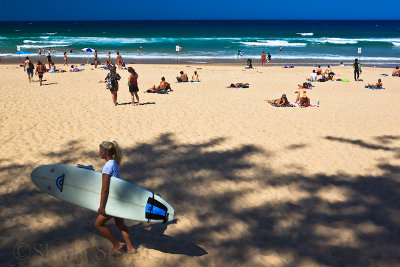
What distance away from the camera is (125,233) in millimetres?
4371

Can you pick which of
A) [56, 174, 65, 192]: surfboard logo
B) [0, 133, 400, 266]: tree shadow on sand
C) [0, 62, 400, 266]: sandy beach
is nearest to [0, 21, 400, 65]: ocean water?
[0, 62, 400, 266]: sandy beach

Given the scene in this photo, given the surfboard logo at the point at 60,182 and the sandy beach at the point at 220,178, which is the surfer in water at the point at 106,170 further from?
the surfboard logo at the point at 60,182

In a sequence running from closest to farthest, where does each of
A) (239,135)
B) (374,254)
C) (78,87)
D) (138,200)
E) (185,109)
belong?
→ 1. (138,200)
2. (374,254)
3. (239,135)
4. (185,109)
5. (78,87)

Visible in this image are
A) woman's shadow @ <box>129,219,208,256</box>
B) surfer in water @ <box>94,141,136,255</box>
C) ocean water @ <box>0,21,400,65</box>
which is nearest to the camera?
surfer in water @ <box>94,141,136,255</box>

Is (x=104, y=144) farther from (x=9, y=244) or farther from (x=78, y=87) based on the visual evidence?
(x=78, y=87)

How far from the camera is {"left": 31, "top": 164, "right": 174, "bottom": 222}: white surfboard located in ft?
13.7

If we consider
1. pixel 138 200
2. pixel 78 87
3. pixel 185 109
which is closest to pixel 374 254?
pixel 138 200

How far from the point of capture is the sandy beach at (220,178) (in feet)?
15.5

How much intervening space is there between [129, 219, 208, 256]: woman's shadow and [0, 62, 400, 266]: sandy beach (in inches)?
0.6

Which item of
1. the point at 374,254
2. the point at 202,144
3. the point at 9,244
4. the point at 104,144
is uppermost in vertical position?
the point at 104,144

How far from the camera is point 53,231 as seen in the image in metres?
5.04

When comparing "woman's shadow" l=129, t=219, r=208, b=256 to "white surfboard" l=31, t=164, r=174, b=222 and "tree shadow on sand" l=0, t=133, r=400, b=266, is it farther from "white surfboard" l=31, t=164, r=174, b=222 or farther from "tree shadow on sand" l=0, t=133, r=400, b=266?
"white surfboard" l=31, t=164, r=174, b=222

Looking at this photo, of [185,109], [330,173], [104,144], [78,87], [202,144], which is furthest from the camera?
[78,87]

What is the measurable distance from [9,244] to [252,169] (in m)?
5.05
